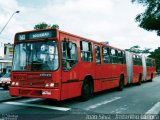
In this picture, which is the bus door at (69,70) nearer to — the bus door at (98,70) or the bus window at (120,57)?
the bus door at (98,70)

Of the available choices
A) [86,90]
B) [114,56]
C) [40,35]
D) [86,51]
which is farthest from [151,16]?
[40,35]

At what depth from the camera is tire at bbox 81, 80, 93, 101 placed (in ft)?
39.9

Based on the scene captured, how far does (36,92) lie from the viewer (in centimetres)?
1027

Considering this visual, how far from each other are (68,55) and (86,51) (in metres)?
2.00

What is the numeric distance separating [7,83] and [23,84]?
10.8 m

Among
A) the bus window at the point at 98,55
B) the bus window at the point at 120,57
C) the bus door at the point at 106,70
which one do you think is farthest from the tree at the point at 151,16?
the bus window at the point at 98,55

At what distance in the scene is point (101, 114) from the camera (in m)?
9.23

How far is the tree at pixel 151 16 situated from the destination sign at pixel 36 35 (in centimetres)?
798

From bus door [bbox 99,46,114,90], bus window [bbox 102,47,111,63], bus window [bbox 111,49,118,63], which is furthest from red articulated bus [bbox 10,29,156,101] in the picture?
bus window [bbox 111,49,118,63]

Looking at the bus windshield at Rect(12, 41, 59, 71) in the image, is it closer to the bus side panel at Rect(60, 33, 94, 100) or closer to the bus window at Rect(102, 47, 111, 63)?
the bus side panel at Rect(60, 33, 94, 100)

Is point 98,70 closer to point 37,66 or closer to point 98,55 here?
point 98,55

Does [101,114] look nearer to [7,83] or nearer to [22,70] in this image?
[22,70]

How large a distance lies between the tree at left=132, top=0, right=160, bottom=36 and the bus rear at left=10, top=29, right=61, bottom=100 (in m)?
8.05

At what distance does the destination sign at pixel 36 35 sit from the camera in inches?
413
